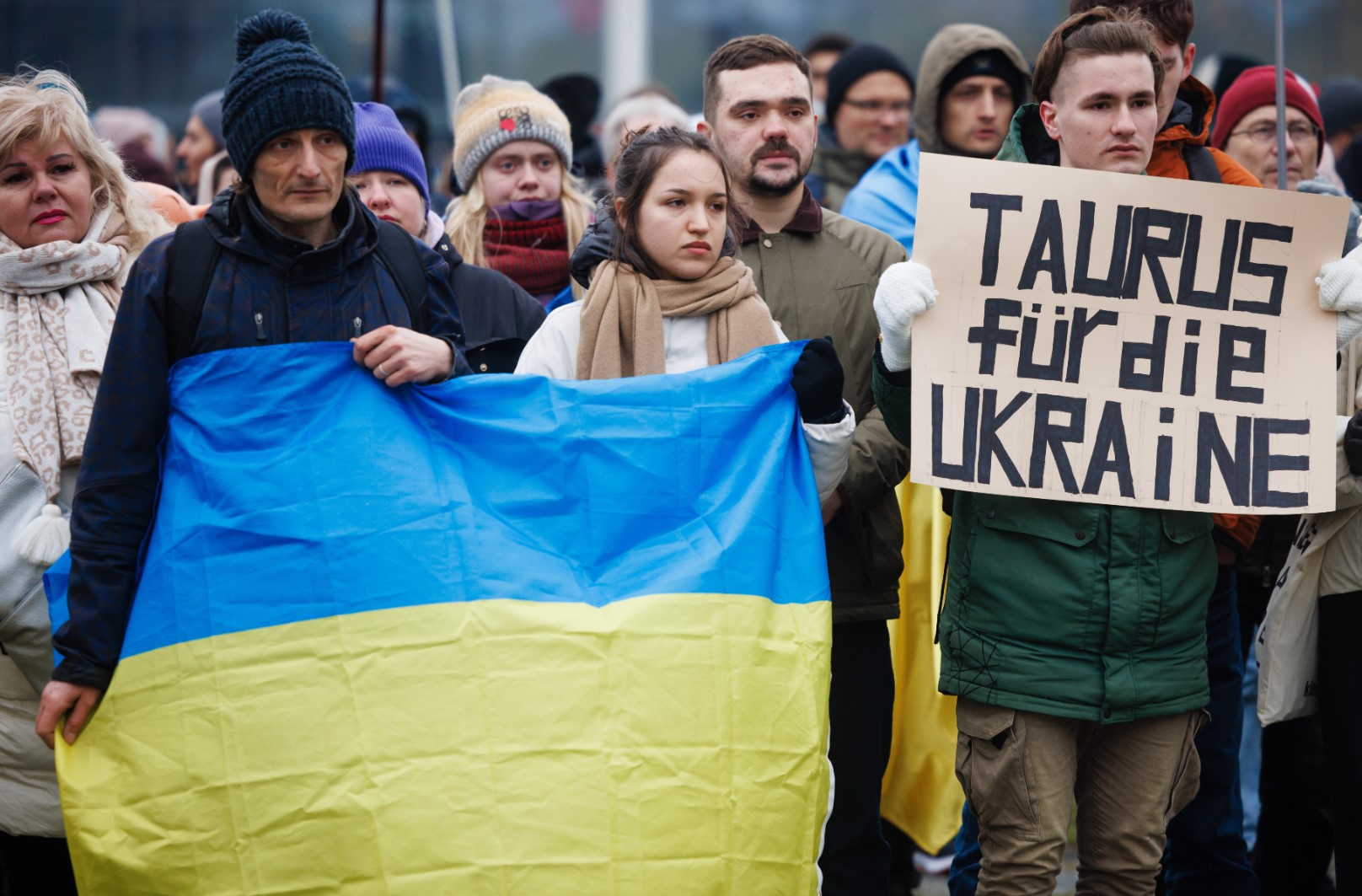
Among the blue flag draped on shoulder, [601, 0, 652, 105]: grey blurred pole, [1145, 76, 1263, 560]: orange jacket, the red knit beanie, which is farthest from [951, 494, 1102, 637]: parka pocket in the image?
[601, 0, 652, 105]: grey blurred pole

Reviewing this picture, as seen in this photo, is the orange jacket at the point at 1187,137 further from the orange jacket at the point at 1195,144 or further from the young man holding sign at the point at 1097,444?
the young man holding sign at the point at 1097,444

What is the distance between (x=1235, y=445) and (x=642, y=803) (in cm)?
153

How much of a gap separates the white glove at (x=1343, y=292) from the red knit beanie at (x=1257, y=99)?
2.10 meters

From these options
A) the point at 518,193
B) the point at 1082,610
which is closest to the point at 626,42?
the point at 518,193

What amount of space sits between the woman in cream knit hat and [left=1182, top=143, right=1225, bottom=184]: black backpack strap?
6.13 feet

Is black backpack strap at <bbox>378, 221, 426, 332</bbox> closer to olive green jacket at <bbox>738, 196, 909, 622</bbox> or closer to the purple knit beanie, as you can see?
olive green jacket at <bbox>738, 196, 909, 622</bbox>

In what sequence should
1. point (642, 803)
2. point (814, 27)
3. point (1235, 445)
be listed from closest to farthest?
point (642, 803) → point (1235, 445) → point (814, 27)

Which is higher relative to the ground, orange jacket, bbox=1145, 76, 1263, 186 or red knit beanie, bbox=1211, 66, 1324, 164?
red knit beanie, bbox=1211, 66, 1324, 164

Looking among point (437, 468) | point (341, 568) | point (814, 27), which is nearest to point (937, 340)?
point (437, 468)

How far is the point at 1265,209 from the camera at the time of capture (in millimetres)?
3748

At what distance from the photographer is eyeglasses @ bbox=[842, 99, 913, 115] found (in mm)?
6949

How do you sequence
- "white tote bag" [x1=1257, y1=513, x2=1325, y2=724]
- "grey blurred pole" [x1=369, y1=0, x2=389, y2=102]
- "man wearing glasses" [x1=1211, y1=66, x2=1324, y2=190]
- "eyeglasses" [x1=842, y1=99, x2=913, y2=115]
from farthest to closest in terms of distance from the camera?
"eyeglasses" [x1=842, y1=99, x2=913, y2=115] → "grey blurred pole" [x1=369, y1=0, x2=389, y2=102] → "man wearing glasses" [x1=1211, y1=66, x2=1324, y2=190] → "white tote bag" [x1=1257, y1=513, x2=1325, y2=724]

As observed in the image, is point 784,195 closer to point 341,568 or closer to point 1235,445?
point 1235,445

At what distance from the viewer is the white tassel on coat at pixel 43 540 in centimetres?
386
